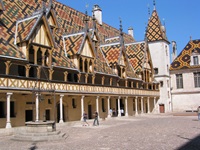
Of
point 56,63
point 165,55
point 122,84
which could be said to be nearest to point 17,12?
point 56,63

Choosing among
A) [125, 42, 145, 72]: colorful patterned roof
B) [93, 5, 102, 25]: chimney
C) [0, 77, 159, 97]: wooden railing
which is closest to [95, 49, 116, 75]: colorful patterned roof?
[0, 77, 159, 97]: wooden railing

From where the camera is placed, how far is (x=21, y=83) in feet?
66.4

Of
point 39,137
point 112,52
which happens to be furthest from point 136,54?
point 39,137

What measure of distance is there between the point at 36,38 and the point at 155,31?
102ft

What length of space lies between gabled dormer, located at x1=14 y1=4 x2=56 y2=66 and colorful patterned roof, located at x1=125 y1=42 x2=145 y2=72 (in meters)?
19.9

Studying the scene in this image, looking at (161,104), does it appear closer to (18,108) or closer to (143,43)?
(143,43)

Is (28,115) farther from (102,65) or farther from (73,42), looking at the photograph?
(102,65)

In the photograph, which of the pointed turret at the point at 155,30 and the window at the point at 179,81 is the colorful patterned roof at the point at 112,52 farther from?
the window at the point at 179,81

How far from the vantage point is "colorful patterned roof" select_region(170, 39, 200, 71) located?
48156 mm

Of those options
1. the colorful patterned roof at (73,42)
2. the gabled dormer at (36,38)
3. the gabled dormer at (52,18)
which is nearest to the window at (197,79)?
the colorful patterned roof at (73,42)

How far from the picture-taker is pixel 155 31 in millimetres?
49688

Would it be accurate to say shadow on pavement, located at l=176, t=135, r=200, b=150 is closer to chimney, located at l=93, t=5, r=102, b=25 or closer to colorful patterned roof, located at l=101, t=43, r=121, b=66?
colorful patterned roof, located at l=101, t=43, r=121, b=66

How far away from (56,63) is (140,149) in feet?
48.7

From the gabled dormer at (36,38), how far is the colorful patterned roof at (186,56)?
2995cm
